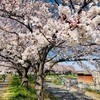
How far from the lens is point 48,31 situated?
20.3 feet

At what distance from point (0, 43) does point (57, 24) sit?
9.55 meters

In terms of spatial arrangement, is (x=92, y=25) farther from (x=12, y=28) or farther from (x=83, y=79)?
(x=83, y=79)

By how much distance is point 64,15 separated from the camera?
5.35 meters

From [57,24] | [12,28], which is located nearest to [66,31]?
[57,24]

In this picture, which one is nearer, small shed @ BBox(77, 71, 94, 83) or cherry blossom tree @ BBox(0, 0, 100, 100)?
cherry blossom tree @ BBox(0, 0, 100, 100)

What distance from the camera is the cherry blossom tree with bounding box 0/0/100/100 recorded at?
16.3 ft

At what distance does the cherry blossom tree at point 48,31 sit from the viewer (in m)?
4.96

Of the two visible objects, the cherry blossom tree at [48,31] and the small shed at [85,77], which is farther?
the small shed at [85,77]

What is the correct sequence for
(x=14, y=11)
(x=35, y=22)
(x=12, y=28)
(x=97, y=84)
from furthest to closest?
(x=97, y=84) → (x=12, y=28) → (x=14, y=11) → (x=35, y=22)

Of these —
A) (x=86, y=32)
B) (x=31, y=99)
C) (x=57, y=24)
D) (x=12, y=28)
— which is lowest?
(x=31, y=99)

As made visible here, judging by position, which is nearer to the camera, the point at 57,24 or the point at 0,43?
the point at 57,24

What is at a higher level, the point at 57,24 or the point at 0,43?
the point at 0,43

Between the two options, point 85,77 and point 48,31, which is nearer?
point 48,31

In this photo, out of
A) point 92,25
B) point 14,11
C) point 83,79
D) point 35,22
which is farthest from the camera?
point 83,79
